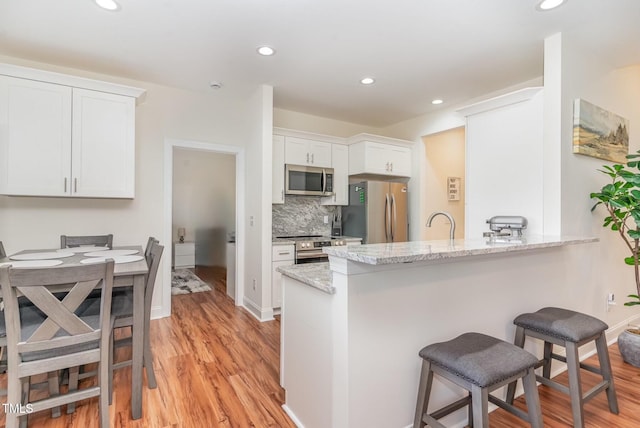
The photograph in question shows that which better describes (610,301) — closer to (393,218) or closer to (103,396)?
(393,218)

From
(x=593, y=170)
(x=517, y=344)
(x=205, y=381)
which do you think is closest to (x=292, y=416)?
(x=205, y=381)

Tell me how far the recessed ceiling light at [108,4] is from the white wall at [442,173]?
157 inches

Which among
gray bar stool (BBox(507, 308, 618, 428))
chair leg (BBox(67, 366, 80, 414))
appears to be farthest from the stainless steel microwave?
gray bar stool (BBox(507, 308, 618, 428))

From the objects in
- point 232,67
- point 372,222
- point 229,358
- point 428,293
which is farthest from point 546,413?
point 232,67

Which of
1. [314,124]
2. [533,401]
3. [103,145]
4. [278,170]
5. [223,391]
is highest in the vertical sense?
[314,124]

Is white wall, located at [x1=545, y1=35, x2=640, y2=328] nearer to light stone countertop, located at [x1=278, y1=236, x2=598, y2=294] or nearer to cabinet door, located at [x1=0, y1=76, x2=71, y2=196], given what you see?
light stone countertop, located at [x1=278, y1=236, x2=598, y2=294]

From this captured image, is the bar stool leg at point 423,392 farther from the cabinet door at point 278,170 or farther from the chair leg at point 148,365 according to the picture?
the cabinet door at point 278,170

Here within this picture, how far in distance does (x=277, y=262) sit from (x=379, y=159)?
6.83 ft

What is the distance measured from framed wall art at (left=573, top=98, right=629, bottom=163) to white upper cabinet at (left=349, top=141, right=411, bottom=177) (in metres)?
2.28

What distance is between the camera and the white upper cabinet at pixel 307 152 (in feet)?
13.4

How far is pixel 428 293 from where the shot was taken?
5.40 feet

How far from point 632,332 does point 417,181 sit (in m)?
2.86

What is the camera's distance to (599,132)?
2.83 meters

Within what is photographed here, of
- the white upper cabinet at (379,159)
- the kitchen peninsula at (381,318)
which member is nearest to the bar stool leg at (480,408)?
the kitchen peninsula at (381,318)
